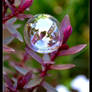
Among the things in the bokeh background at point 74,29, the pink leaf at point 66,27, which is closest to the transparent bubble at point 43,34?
the pink leaf at point 66,27

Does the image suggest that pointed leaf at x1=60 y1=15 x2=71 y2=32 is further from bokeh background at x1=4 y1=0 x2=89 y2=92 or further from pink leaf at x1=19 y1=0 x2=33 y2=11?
bokeh background at x1=4 y1=0 x2=89 y2=92

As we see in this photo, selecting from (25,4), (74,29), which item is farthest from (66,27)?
(74,29)

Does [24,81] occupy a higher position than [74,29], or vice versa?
[74,29]

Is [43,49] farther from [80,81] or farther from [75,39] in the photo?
[75,39]

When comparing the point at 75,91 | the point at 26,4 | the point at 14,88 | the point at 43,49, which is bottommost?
the point at 75,91

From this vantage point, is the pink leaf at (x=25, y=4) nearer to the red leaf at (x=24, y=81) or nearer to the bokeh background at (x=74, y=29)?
the red leaf at (x=24, y=81)

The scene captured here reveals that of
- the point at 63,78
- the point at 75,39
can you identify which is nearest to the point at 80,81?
the point at 63,78

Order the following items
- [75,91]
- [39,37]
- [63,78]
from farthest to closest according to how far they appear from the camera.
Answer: [63,78] → [75,91] → [39,37]

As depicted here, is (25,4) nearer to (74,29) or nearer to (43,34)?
(43,34)
